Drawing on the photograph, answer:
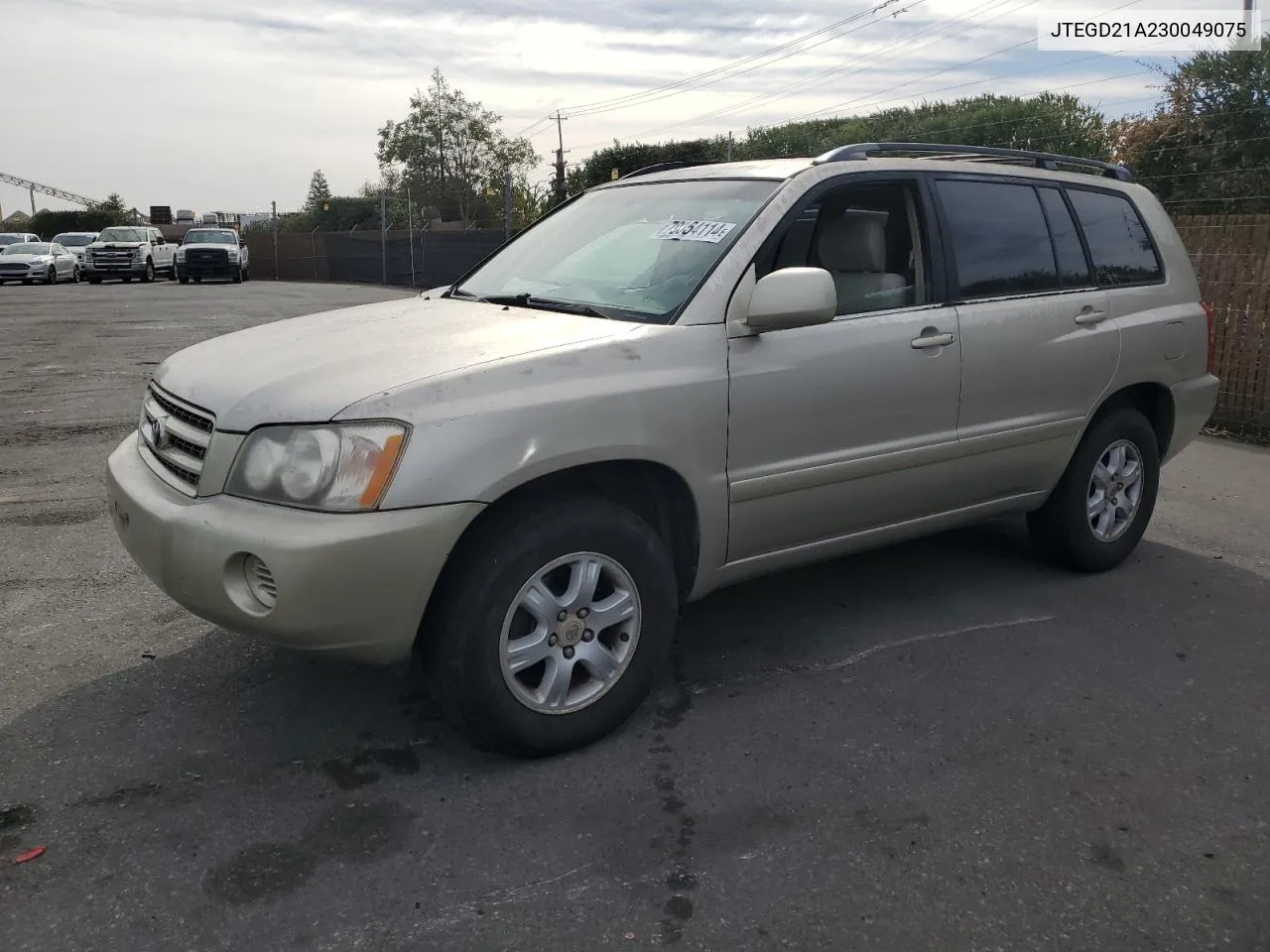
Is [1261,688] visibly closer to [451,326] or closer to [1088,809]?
[1088,809]

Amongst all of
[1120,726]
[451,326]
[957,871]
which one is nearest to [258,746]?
[451,326]

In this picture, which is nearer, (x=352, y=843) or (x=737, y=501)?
(x=352, y=843)

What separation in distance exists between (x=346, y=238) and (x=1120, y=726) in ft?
128

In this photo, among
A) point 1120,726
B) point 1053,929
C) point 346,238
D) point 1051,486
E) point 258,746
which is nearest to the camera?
point 1053,929

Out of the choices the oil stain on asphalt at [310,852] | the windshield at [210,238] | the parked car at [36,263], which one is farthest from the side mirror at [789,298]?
the parked car at [36,263]

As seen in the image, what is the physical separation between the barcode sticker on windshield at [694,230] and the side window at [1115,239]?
76.8 inches

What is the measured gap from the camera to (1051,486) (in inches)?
185

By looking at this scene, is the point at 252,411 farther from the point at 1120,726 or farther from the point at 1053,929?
the point at 1120,726

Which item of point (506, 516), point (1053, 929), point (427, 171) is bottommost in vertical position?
point (1053, 929)

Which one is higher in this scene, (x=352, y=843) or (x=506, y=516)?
(x=506, y=516)

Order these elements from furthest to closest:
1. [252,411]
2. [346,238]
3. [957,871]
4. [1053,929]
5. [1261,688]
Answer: [346,238] → [1261,688] → [252,411] → [957,871] → [1053,929]

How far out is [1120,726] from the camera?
347cm

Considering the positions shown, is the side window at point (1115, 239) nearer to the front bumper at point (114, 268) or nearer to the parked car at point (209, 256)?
the parked car at point (209, 256)

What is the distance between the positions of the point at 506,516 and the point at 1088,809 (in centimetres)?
177
